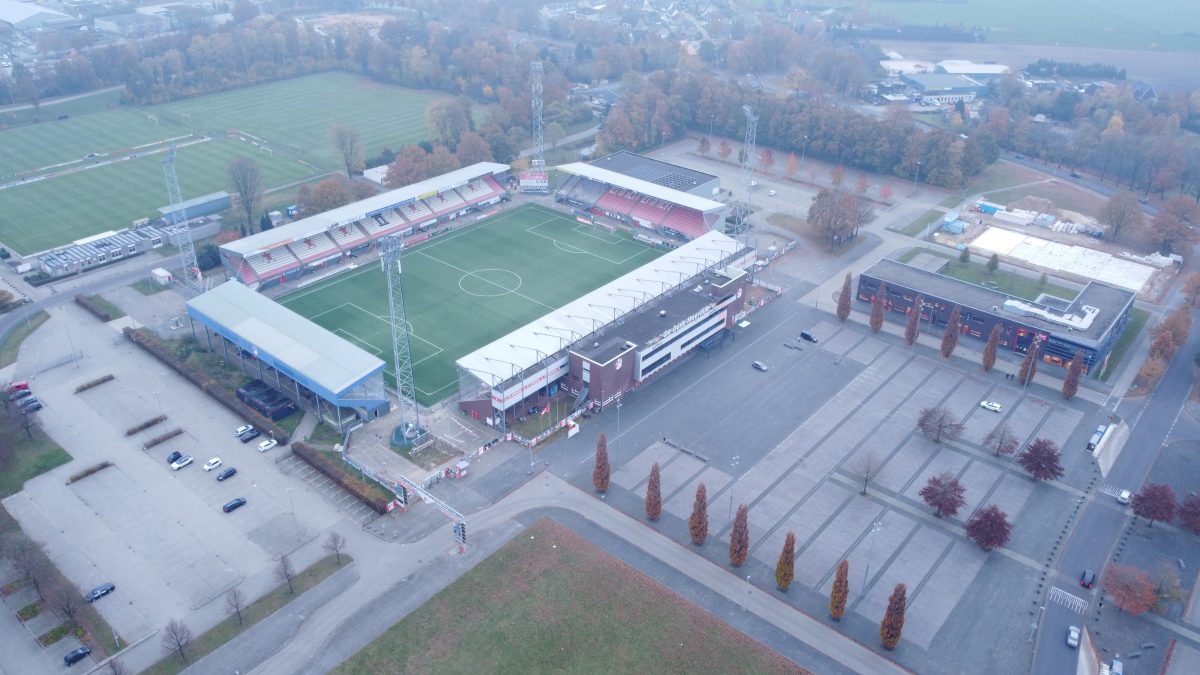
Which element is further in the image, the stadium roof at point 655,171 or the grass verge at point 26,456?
the stadium roof at point 655,171

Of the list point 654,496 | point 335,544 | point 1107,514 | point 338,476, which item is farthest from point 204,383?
point 1107,514

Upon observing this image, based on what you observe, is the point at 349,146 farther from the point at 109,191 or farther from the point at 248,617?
the point at 248,617

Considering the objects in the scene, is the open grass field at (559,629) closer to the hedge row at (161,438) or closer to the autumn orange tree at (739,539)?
the autumn orange tree at (739,539)

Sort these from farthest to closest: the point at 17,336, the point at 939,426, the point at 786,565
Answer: the point at 17,336
the point at 939,426
the point at 786,565

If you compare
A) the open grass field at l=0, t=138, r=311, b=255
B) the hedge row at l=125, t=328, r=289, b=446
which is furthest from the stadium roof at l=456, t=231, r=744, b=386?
the open grass field at l=0, t=138, r=311, b=255

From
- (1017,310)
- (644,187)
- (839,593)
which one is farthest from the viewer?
(644,187)

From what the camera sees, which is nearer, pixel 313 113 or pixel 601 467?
pixel 601 467

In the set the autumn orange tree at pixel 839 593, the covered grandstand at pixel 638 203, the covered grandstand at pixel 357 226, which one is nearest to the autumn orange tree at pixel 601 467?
the autumn orange tree at pixel 839 593
